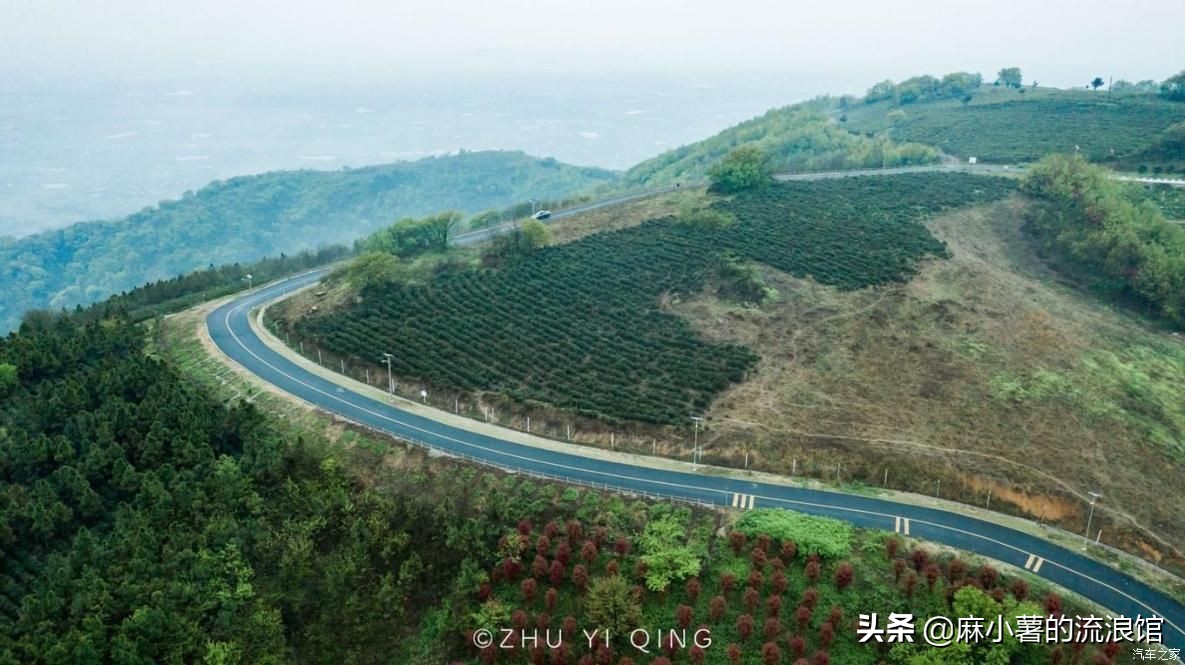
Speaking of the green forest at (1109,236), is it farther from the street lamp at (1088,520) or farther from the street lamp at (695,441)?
the street lamp at (695,441)

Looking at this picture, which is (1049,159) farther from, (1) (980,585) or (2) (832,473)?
(1) (980,585)

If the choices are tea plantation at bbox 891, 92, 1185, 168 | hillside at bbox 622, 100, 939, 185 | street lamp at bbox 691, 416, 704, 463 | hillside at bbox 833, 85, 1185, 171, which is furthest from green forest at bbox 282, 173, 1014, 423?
tea plantation at bbox 891, 92, 1185, 168

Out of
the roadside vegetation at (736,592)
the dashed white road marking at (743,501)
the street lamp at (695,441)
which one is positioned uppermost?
the street lamp at (695,441)

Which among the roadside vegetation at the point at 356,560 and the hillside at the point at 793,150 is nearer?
the roadside vegetation at the point at 356,560

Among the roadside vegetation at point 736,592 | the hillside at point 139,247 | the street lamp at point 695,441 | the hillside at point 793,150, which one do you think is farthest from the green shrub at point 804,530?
the hillside at point 139,247

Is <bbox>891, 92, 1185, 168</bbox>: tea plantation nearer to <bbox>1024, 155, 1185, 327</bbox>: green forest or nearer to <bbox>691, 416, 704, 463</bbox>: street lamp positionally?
<bbox>1024, 155, 1185, 327</bbox>: green forest

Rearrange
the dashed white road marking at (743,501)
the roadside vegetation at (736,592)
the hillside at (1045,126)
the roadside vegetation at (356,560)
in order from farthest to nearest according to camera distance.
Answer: the hillside at (1045,126) < the dashed white road marking at (743,501) < the roadside vegetation at (356,560) < the roadside vegetation at (736,592)

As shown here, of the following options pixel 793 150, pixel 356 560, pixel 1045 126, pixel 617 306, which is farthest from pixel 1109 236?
pixel 356 560

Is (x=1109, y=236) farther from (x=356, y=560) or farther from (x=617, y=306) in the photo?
(x=356, y=560)
